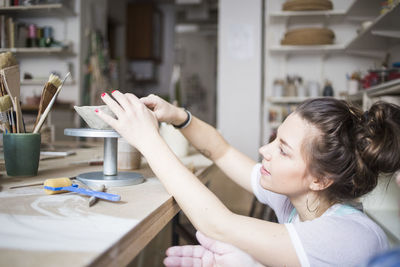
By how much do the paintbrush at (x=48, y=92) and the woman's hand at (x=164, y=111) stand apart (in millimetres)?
218

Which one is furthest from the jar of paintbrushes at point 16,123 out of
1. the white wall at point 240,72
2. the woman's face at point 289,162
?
the white wall at point 240,72

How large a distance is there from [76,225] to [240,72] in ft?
10.3

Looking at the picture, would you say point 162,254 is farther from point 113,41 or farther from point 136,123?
point 113,41

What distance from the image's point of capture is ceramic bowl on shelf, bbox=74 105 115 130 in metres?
0.69

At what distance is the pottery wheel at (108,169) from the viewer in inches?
27.5

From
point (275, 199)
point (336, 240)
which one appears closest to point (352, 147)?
point (336, 240)

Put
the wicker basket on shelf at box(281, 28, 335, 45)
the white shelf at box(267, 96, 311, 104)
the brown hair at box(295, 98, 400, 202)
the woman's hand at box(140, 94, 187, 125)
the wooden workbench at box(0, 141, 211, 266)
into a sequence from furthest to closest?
the white shelf at box(267, 96, 311, 104) < the wicker basket on shelf at box(281, 28, 335, 45) < the woman's hand at box(140, 94, 187, 125) < the brown hair at box(295, 98, 400, 202) < the wooden workbench at box(0, 141, 211, 266)

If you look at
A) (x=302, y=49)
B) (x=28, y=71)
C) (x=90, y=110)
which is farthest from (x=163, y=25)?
(x=90, y=110)

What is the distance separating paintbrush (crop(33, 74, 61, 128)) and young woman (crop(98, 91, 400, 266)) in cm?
18

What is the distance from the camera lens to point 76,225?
0.45 metres

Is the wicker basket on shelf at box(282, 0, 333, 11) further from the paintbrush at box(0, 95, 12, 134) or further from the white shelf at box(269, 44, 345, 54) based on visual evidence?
the paintbrush at box(0, 95, 12, 134)

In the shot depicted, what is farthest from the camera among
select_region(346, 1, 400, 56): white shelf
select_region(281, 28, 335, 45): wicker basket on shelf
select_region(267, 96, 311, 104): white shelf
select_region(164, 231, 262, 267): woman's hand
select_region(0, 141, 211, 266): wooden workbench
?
select_region(267, 96, 311, 104): white shelf

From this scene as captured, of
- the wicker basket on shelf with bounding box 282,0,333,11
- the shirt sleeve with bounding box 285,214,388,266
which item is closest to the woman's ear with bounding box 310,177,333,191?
the shirt sleeve with bounding box 285,214,388,266

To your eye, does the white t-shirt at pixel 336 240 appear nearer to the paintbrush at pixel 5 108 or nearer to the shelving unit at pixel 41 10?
the paintbrush at pixel 5 108
